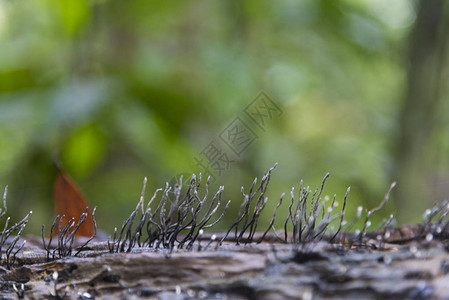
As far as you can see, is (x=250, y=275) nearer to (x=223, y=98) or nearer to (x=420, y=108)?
(x=223, y=98)

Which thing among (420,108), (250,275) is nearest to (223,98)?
→ (420,108)

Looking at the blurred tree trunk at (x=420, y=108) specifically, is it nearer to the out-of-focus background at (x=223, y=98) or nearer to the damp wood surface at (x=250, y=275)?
the out-of-focus background at (x=223, y=98)

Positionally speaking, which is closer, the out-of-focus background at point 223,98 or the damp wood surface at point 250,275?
the damp wood surface at point 250,275

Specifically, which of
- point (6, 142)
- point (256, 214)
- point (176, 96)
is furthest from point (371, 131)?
point (256, 214)

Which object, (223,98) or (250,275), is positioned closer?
(250,275)

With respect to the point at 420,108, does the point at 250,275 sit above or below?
below

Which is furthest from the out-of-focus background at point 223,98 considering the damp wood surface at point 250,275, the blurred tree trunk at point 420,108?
the damp wood surface at point 250,275
